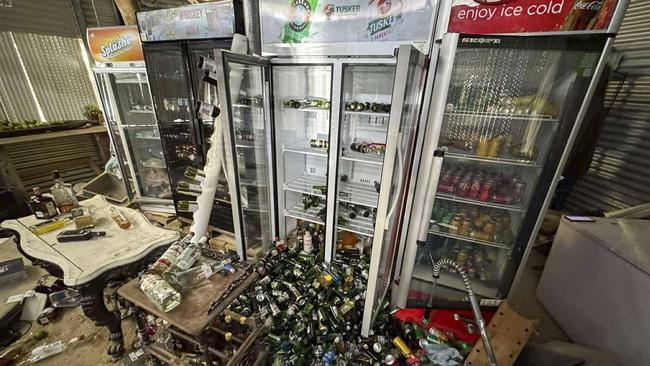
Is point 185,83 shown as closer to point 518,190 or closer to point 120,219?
point 120,219

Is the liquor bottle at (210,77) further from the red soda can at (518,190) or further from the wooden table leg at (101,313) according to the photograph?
the red soda can at (518,190)

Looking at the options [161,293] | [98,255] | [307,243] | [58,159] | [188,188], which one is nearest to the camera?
[161,293]

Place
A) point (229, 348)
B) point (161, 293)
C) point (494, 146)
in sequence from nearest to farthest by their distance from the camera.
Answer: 1. point (161, 293)
2. point (229, 348)
3. point (494, 146)

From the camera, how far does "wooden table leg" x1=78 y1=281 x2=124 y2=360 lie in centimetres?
143

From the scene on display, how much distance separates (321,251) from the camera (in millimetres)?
2545

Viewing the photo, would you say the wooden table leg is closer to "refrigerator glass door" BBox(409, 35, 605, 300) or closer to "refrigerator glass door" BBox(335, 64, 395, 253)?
"refrigerator glass door" BBox(335, 64, 395, 253)

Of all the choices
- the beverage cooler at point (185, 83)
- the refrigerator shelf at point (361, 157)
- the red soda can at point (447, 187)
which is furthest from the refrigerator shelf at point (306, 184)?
the red soda can at point (447, 187)

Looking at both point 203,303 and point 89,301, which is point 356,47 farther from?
point 89,301

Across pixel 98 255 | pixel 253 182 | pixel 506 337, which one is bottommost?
pixel 506 337

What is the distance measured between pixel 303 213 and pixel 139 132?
2.59 meters

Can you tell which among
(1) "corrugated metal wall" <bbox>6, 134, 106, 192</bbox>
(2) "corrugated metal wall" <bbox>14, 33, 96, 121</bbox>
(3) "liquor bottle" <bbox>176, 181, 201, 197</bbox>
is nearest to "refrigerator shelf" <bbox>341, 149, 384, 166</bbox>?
(3) "liquor bottle" <bbox>176, 181, 201, 197</bbox>

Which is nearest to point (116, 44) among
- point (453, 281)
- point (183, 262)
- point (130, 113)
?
point (130, 113)

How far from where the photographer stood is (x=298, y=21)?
6.32 feet

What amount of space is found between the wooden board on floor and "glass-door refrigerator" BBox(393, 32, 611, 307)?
39 cm
